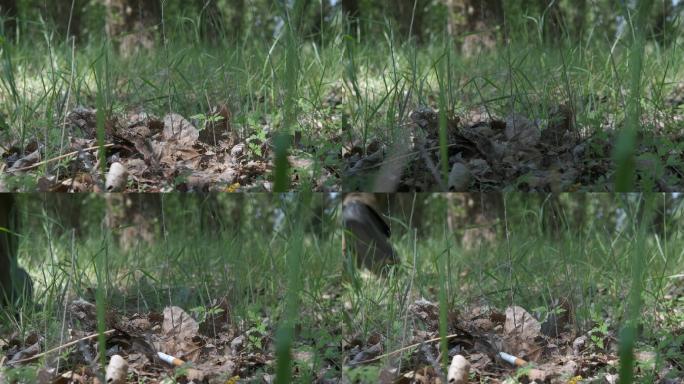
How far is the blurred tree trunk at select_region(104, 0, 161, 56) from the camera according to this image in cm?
325

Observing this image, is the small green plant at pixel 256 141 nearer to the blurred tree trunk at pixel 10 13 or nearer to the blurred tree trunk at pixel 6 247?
the blurred tree trunk at pixel 6 247

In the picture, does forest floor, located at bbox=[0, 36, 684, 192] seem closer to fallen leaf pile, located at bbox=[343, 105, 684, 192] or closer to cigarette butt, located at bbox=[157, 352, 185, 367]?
fallen leaf pile, located at bbox=[343, 105, 684, 192]

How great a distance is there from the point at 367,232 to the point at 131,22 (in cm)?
162

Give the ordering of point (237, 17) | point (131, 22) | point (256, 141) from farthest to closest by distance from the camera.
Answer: point (131, 22), point (237, 17), point (256, 141)

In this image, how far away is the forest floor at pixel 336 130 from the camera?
2025 millimetres

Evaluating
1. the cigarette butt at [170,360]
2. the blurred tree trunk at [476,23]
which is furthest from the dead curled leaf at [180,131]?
the blurred tree trunk at [476,23]

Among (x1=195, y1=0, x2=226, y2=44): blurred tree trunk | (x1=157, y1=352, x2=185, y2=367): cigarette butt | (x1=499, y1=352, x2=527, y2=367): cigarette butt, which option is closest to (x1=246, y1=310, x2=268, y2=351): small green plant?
(x1=157, y1=352, x2=185, y2=367): cigarette butt

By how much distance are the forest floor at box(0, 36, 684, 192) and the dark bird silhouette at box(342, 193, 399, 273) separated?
49 cm

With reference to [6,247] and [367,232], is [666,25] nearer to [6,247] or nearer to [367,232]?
[367,232]

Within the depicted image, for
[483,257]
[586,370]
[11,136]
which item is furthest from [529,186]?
[11,136]

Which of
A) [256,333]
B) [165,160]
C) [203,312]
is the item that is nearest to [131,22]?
[165,160]

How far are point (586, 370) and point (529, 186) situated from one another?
20.6 inches

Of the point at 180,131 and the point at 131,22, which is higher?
the point at 131,22

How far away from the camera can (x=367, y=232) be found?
8.80 feet
